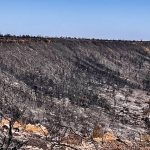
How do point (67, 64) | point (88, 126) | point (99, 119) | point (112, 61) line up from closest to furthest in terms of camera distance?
point (88, 126)
point (99, 119)
point (67, 64)
point (112, 61)

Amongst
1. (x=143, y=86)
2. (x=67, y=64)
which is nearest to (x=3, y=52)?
(x=67, y=64)

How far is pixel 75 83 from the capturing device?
104 feet

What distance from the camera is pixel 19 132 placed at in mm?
16016

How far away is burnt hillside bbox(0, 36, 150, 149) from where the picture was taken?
2350 cm

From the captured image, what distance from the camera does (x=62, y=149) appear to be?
13.4m

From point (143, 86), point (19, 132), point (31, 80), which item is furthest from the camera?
point (143, 86)

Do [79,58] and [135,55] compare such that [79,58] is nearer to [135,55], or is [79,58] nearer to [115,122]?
[135,55]

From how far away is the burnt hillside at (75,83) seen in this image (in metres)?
23.5

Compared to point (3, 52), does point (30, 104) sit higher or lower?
lower

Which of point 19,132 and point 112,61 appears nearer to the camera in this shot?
point 19,132

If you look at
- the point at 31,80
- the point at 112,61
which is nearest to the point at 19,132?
the point at 31,80

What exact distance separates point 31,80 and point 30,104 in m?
4.87

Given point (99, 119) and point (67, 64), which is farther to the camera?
point (67, 64)

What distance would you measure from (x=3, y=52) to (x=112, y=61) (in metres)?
15.5
